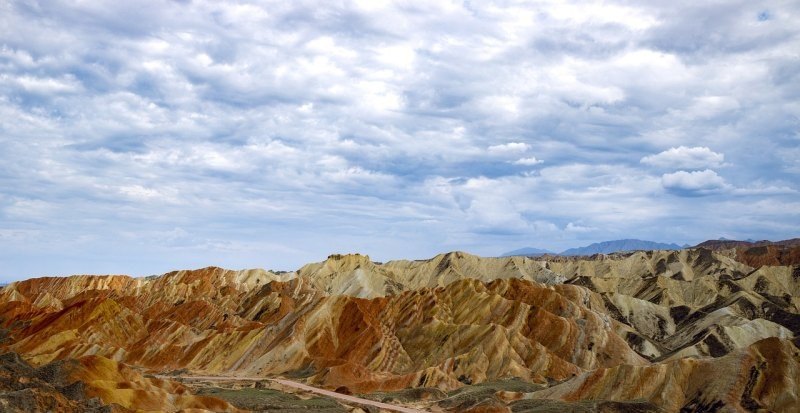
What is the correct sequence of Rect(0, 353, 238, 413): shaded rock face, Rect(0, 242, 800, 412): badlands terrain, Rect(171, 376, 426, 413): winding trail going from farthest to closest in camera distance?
Rect(171, 376, 426, 413): winding trail
Rect(0, 242, 800, 412): badlands terrain
Rect(0, 353, 238, 413): shaded rock face

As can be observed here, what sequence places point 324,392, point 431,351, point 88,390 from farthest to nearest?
point 431,351, point 324,392, point 88,390

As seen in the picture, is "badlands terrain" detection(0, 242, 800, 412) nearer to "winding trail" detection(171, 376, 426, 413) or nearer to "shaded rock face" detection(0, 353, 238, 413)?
"shaded rock face" detection(0, 353, 238, 413)

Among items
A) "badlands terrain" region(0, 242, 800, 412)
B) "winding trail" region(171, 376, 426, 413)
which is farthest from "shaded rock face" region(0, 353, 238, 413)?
"winding trail" region(171, 376, 426, 413)

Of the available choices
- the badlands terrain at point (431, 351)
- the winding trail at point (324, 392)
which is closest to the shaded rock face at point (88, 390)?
the badlands terrain at point (431, 351)

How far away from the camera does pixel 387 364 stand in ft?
447

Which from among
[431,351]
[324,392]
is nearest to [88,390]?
[324,392]

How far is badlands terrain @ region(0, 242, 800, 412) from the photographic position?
281 feet

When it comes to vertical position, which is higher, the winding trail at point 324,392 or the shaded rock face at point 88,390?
the shaded rock face at point 88,390

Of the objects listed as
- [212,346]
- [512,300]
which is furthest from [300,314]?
[512,300]

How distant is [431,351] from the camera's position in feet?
451

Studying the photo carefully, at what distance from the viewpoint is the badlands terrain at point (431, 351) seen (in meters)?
85.6

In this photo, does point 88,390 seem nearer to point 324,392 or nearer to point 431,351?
point 324,392

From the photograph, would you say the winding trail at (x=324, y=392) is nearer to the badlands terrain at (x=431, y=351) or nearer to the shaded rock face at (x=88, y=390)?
the badlands terrain at (x=431, y=351)

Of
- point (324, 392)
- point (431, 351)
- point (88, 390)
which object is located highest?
point (88, 390)
